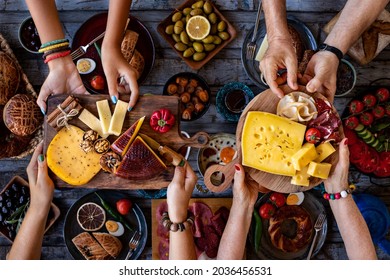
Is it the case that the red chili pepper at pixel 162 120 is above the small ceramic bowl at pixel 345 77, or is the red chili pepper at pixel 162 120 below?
above

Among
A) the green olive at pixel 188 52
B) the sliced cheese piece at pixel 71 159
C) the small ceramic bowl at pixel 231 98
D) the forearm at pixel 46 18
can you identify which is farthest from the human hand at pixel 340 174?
the forearm at pixel 46 18

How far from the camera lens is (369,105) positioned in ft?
7.76

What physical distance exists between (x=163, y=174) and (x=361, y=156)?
3.87 ft

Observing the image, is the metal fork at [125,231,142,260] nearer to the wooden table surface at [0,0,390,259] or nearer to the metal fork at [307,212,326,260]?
the wooden table surface at [0,0,390,259]

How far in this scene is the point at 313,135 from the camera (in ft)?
6.58

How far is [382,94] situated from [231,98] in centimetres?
90

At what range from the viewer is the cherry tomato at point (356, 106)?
2352 millimetres

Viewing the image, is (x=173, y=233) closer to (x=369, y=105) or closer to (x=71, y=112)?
(x=71, y=112)

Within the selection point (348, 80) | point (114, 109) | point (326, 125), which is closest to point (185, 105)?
point (114, 109)

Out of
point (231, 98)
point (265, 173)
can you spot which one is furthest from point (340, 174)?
point (231, 98)

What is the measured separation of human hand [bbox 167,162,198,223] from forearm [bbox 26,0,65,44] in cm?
95

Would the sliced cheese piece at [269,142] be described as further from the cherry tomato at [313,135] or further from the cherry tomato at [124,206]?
the cherry tomato at [124,206]

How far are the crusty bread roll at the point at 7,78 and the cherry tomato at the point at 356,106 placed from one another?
1943 mm

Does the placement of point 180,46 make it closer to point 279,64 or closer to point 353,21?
point 279,64
